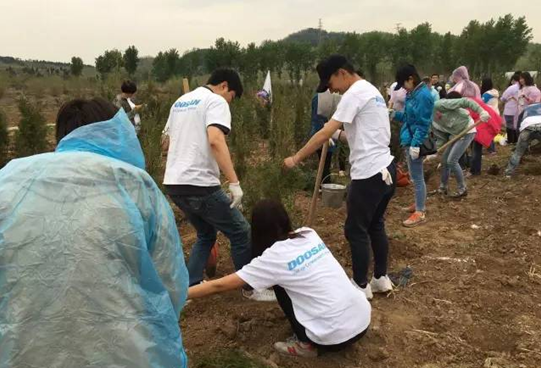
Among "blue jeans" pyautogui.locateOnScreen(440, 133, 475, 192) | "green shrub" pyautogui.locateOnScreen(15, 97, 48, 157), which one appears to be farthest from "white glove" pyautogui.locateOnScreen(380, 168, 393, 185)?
"green shrub" pyautogui.locateOnScreen(15, 97, 48, 157)

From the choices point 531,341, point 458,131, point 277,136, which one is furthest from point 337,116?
point 277,136

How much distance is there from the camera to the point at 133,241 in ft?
4.45

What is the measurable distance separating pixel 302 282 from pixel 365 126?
45.3 inches

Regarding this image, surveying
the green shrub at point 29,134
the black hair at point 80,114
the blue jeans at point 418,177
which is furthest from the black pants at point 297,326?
the green shrub at point 29,134

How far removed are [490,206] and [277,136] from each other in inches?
119

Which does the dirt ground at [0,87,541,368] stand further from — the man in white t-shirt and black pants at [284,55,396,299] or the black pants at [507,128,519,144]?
the black pants at [507,128,519,144]

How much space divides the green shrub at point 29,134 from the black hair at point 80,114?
7.12 m

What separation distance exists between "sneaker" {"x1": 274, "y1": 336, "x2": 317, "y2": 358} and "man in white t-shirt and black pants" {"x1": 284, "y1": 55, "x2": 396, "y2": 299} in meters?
0.77

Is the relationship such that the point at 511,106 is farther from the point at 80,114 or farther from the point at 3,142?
the point at 80,114

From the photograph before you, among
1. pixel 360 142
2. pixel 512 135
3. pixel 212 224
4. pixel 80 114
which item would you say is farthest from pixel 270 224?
pixel 512 135

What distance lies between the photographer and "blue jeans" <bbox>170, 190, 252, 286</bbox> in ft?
9.98

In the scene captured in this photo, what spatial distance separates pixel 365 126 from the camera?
3.06m

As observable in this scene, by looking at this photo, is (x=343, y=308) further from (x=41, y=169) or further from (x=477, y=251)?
(x=477, y=251)

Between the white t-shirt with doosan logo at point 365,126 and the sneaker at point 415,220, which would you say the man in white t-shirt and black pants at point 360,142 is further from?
the sneaker at point 415,220
